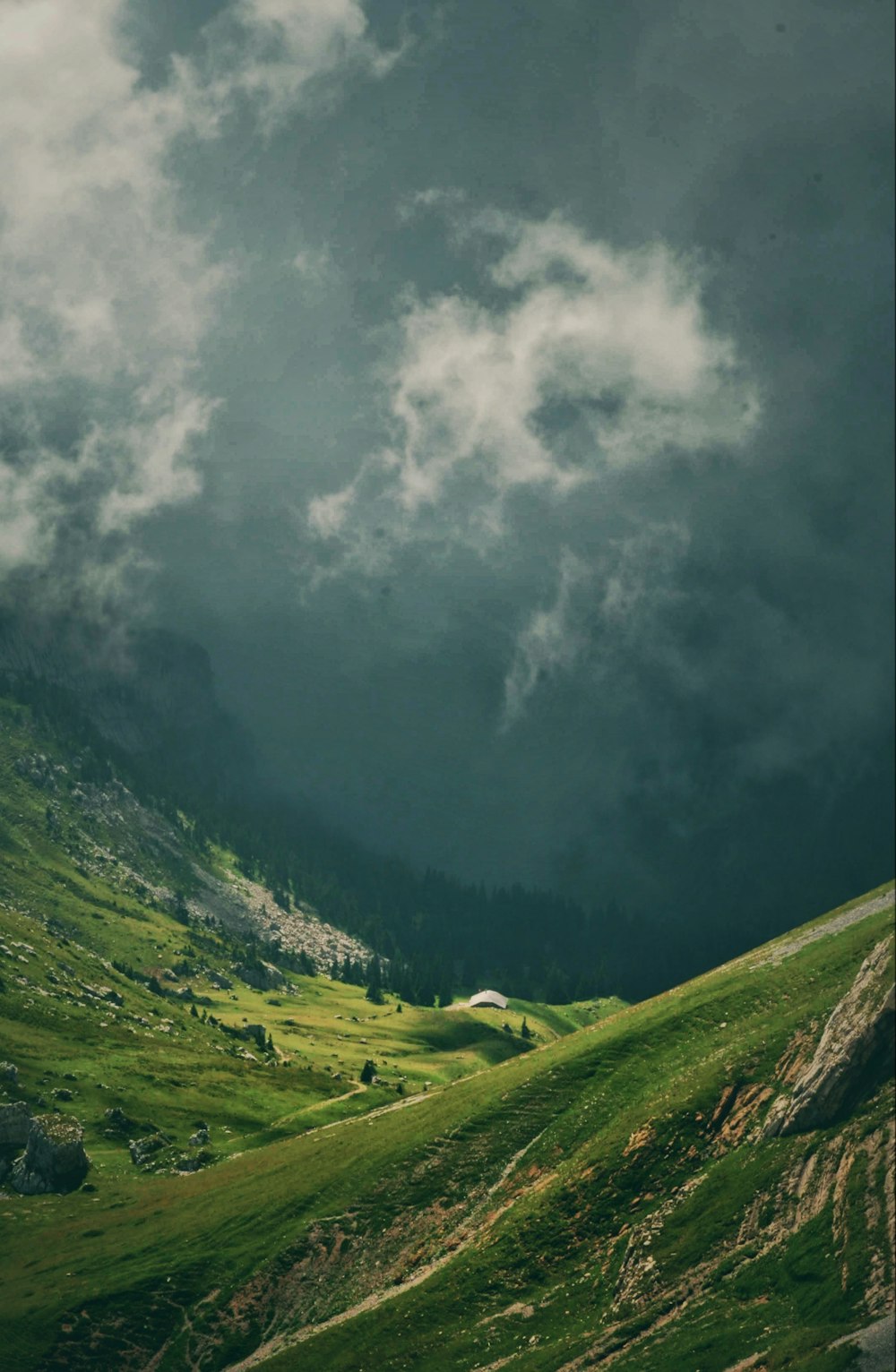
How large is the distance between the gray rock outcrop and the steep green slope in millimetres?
1994

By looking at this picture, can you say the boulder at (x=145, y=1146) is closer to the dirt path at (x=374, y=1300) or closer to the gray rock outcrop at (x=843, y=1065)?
the dirt path at (x=374, y=1300)

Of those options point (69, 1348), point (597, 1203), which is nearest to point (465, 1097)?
point (597, 1203)

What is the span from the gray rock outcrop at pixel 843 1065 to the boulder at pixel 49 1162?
118m

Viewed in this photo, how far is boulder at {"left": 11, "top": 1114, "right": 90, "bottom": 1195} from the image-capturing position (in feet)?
555

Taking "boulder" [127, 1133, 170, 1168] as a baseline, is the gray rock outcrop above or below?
below

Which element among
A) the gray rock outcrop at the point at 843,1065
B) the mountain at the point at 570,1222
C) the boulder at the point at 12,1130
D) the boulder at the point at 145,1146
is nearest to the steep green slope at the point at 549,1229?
the mountain at the point at 570,1222

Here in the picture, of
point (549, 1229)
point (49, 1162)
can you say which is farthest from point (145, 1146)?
point (549, 1229)

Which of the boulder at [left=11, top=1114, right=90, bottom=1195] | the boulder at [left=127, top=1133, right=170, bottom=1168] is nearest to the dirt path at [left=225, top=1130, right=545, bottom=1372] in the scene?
the boulder at [left=11, top=1114, right=90, bottom=1195]

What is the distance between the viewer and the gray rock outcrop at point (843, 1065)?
3930 inches

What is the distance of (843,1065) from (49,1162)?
12901cm

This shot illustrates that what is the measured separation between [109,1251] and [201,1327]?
24309 millimetres

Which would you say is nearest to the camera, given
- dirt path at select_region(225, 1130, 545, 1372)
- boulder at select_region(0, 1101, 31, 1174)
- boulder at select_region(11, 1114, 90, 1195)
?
dirt path at select_region(225, 1130, 545, 1372)

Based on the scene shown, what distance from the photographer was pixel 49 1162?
172m

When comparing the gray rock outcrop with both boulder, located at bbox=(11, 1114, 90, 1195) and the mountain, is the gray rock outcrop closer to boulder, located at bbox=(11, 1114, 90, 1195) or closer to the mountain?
the mountain
